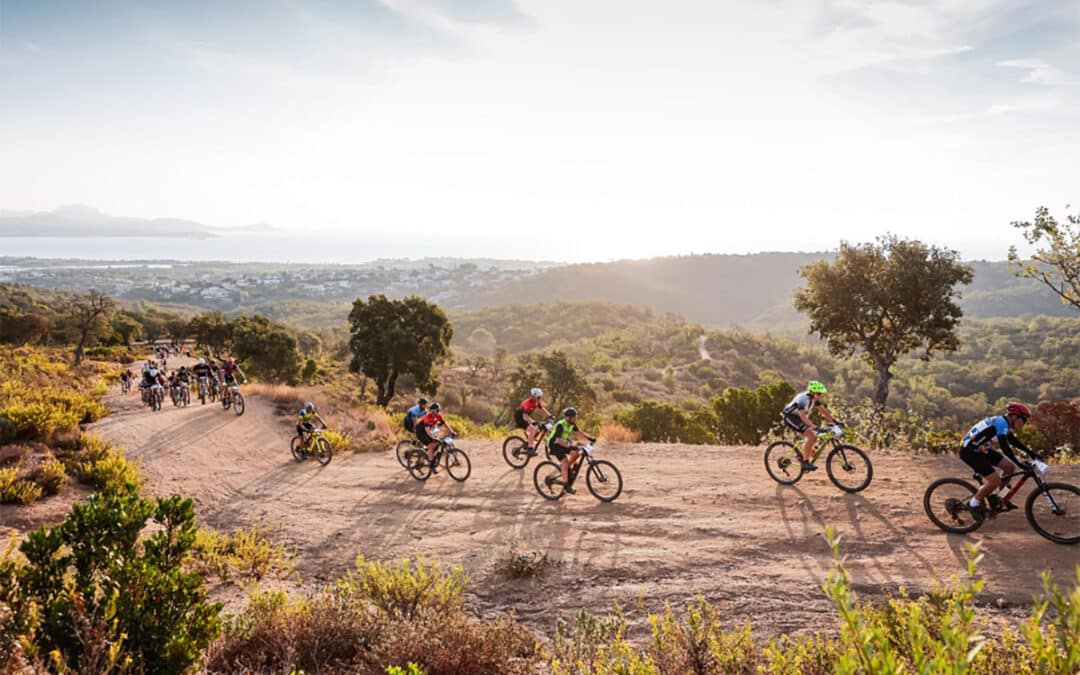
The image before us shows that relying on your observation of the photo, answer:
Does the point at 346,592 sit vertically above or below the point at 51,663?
below

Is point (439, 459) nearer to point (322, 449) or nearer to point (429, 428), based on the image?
point (429, 428)

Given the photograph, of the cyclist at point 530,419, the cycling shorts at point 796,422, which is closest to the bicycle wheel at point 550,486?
the cyclist at point 530,419

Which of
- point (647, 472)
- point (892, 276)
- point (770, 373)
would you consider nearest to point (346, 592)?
point (647, 472)

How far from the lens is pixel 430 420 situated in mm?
14406

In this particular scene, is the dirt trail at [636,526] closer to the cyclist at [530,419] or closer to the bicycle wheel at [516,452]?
the bicycle wheel at [516,452]

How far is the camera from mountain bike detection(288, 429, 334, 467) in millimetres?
17406

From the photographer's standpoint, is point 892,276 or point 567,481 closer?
point 567,481

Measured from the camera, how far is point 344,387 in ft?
169

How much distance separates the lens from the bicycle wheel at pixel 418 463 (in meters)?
15.0

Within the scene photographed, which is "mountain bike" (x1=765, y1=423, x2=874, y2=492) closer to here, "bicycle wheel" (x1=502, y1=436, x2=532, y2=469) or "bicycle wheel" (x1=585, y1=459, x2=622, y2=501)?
"bicycle wheel" (x1=585, y1=459, x2=622, y2=501)

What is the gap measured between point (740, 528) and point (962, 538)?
3.45 meters

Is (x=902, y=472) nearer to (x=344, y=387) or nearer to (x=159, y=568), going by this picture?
(x=159, y=568)

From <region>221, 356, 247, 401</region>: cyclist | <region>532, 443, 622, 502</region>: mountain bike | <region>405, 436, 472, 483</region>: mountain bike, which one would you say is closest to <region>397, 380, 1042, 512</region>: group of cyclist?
<region>532, 443, 622, 502</region>: mountain bike

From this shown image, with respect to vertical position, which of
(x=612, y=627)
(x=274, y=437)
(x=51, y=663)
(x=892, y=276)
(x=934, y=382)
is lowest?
(x=934, y=382)
